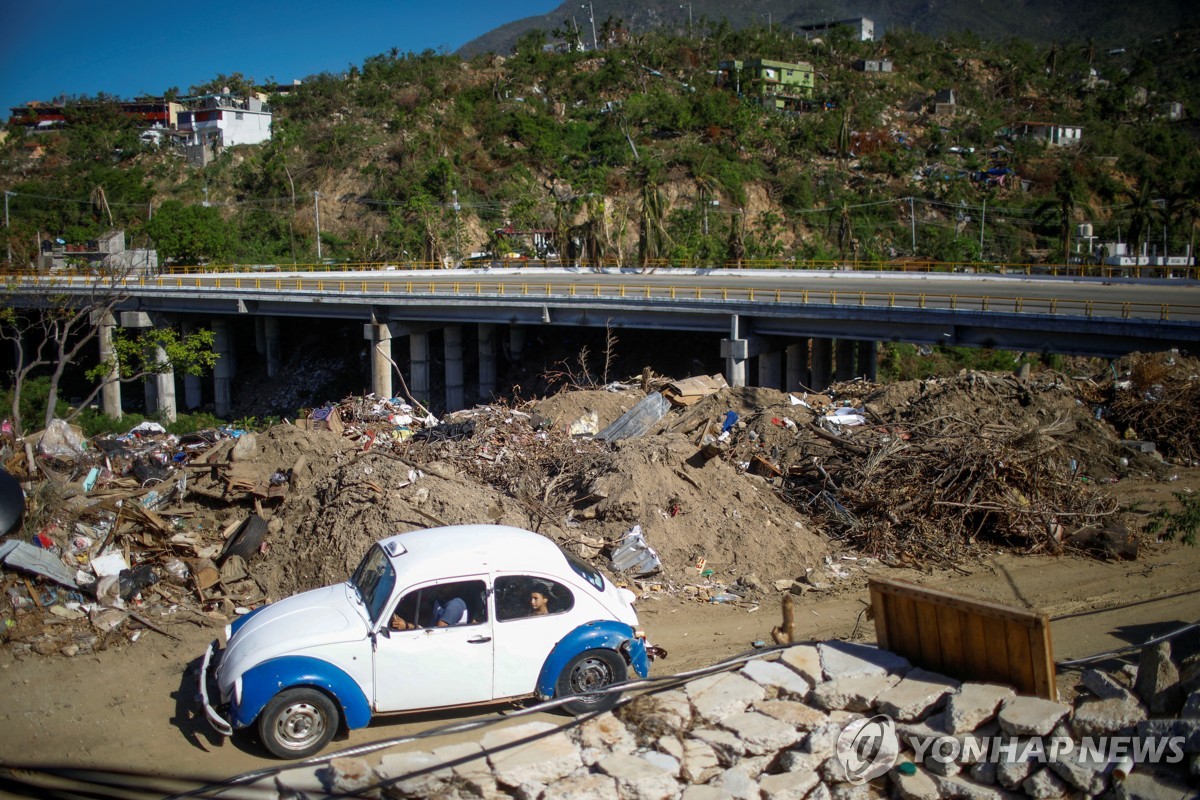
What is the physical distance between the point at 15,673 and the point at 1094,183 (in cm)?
7422

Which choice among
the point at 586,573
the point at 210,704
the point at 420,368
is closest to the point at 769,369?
the point at 420,368

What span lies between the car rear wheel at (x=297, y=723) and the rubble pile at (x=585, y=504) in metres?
2.98

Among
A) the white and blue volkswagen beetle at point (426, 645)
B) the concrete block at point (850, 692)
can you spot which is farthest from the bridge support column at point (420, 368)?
the concrete block at point (850, 692)

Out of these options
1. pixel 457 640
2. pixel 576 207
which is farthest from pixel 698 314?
pixel 576 207

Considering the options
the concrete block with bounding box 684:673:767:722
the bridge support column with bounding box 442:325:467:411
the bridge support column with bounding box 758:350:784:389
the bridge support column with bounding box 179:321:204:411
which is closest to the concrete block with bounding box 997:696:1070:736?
the concrete block with bounding box 684:673:767:722

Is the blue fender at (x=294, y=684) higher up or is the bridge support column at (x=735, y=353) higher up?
the bridge support column at (x=735, y=353)

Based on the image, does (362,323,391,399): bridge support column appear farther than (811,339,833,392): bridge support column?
Yes

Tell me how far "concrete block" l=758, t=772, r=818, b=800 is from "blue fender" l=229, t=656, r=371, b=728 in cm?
307

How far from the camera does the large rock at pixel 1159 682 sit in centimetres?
637

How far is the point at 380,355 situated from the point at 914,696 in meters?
28.5

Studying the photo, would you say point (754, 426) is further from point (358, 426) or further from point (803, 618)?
point (358, 426)

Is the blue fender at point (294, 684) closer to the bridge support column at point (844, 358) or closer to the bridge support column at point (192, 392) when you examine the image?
the bridge support column at point (844, 358)

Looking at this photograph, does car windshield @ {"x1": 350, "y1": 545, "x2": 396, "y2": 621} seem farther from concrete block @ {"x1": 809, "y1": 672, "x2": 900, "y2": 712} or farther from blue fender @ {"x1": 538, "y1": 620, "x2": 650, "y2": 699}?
concrete block @ {"x1": 809, "y1": 672, "x2": 900, "y2": 712}

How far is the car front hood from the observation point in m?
6.95
